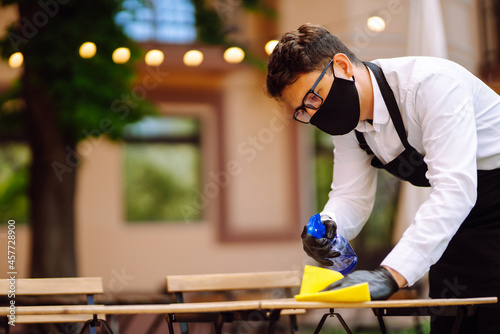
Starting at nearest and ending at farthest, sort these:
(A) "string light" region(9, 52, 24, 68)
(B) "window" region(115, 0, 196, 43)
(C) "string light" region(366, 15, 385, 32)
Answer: (A) "string light" region(9, 52, 24, 68) < (C) "string light" region(366, 15, 385, 32) < (B) "window" region(115, 0, 196, 43)

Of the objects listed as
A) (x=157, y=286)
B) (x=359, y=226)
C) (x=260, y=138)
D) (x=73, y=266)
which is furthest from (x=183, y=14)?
(x=359, y=226)

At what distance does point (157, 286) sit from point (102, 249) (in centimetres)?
87

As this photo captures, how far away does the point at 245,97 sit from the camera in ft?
29.7

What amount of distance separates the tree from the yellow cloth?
3.36 m

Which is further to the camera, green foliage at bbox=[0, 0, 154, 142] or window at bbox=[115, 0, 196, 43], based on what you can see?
window at bbox=[115, 0, 196, 43]

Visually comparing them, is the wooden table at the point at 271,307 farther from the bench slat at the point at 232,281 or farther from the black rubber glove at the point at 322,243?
the bench slat at the point at 232,281

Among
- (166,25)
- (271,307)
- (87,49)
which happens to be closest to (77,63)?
(87,49)

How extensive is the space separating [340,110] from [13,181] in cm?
687

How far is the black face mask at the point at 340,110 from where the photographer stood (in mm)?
1976

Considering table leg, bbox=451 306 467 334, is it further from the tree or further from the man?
the tree

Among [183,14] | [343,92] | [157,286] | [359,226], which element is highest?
[183,14]

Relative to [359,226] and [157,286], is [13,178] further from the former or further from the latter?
[359,226]

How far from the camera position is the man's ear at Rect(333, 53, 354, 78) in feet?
6.39

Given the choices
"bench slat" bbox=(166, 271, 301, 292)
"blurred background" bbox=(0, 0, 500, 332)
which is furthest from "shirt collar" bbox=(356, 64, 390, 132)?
"blurred background" bbox=(0, 0, 500, 332)
